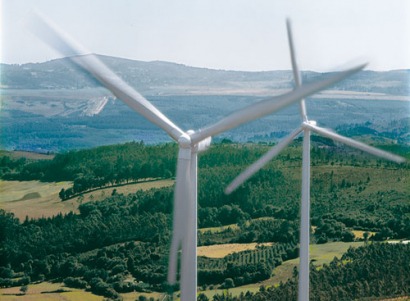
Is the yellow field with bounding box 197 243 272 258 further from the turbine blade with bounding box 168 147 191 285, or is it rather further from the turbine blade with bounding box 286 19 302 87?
Result: the turbine blade with bounding box 168 147 191 285

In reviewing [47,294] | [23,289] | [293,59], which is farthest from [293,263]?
[293,59]

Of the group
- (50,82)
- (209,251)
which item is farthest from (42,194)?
(209,251)


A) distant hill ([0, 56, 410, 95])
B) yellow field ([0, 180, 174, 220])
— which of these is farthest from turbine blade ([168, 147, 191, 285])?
distant hill ([0, 56, 410, 95])

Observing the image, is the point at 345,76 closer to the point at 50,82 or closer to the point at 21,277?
the point at 21,277

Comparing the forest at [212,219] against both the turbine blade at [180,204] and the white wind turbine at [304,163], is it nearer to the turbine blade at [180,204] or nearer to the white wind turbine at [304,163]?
the white wind turbine at [304,163]

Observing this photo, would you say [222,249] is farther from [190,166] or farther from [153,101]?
[190,166]
